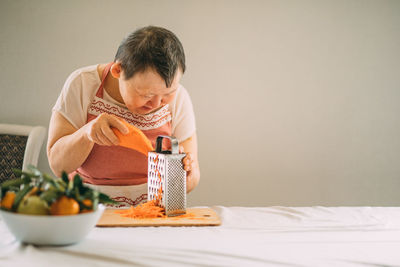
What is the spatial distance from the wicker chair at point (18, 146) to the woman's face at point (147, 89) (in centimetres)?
110

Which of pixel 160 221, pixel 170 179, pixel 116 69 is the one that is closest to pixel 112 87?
pixel 116 69

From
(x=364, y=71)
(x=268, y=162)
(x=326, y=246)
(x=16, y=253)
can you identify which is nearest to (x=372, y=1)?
(x=364, y=71)

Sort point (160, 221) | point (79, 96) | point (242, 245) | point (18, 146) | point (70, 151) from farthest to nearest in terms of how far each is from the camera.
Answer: point (18, 146), point (79, 96), point (70, 151), point (160, 221), point (242, 245)

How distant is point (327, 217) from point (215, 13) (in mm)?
1689

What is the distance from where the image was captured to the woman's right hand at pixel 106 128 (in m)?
1.26

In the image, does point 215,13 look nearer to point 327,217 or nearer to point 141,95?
point 141,95

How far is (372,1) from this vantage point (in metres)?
2.76

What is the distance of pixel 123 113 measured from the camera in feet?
5.26

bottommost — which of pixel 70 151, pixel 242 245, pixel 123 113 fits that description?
pixel 242 245

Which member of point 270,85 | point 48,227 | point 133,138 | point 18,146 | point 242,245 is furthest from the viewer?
point 270,85

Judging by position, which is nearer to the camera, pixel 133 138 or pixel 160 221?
pixel 160 221

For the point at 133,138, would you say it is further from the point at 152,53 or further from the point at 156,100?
the point at 152,53

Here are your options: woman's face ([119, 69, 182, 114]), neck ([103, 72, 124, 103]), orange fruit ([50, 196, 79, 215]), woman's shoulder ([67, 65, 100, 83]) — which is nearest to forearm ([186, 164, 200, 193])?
woman's face ([119, 69, 182, 114])

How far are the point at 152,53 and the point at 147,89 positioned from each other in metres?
0.12
